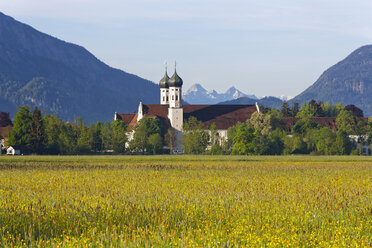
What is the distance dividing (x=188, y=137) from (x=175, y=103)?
36.4 meters

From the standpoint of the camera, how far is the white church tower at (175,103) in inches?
7229

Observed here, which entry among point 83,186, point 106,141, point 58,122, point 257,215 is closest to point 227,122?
point 106,141

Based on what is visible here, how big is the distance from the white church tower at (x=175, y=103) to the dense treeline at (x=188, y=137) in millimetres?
5197

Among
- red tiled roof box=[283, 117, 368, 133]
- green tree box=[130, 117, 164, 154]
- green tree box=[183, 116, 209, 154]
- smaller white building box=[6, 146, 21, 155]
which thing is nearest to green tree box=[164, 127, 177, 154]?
green tree box=[130, 117, 164, 154]

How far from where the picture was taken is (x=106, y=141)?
500 ft

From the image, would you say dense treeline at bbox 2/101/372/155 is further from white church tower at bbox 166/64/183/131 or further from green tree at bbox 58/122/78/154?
white church tower at bbox 166/64/183/131

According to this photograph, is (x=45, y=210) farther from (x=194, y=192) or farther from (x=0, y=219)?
(x=194, y=192)

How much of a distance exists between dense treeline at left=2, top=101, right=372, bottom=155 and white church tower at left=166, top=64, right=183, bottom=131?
5197 millimetres

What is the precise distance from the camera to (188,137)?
152 metres

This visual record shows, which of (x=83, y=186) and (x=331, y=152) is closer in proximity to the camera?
(x=83, y=186)

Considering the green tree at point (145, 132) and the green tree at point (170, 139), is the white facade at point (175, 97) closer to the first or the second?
the green tree at point (145, 132)

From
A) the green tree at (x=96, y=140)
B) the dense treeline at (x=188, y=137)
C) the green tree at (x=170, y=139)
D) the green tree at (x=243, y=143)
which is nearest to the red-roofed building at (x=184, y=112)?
the dense treeline at (x=188, y=137)

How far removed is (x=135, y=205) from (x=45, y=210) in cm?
413

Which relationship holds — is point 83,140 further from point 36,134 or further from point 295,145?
point 295,145
